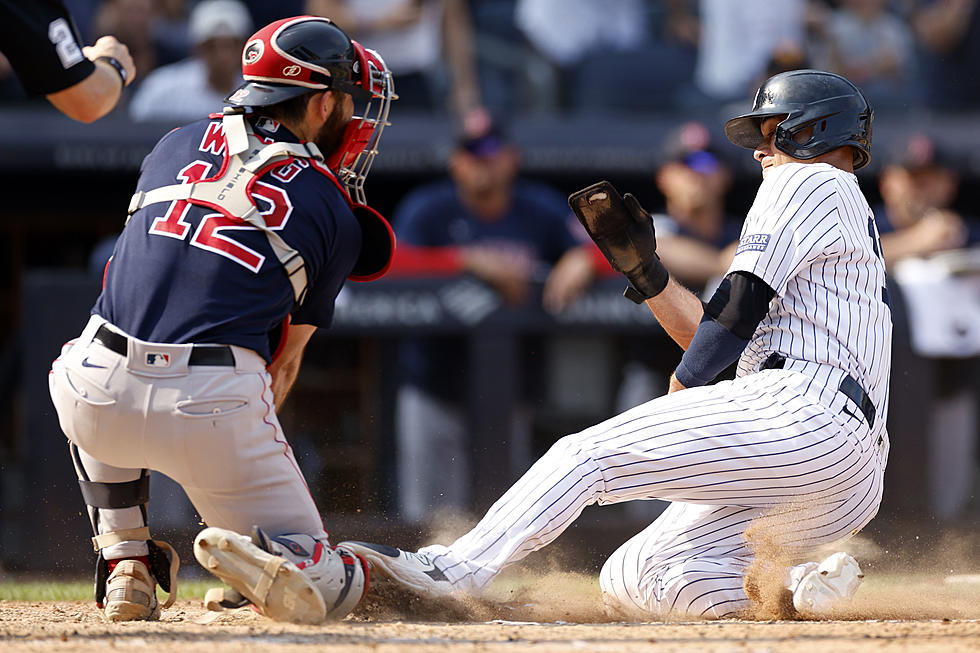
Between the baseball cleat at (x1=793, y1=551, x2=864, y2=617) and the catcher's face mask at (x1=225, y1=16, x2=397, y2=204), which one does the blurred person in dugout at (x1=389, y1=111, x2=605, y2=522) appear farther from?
the catcher's face mask at (x1=225, y1=16, x2=397, y2=204)

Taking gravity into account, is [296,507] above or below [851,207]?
below

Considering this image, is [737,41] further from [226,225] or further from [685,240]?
[226,225]

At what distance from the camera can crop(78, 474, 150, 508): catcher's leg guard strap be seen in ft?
10.8

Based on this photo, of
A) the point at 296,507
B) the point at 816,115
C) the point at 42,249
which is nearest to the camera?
the point at 296,507

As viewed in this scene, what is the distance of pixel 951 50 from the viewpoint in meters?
8.75

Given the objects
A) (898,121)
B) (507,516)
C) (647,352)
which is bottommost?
(647,352)

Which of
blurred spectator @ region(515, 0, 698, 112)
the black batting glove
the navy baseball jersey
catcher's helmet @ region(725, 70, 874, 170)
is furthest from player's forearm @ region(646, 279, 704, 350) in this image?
blurred spectator @ region(515, 0, 698, 112)

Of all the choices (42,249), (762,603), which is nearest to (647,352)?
(762,603)

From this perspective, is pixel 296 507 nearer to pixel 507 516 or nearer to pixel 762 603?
pixel 507 516

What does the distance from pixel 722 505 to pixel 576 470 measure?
0.51m

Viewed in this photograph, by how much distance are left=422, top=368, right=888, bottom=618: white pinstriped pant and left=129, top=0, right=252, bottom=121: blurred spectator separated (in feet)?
16.1

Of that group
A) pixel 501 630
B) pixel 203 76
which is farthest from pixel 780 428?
pixel 203 76

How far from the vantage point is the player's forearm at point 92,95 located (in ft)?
11.8

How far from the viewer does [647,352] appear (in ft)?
21.0
